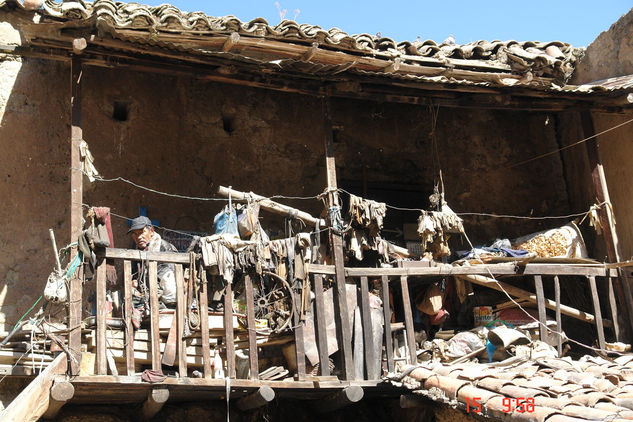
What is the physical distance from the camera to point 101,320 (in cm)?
841

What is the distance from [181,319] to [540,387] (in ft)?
11.4

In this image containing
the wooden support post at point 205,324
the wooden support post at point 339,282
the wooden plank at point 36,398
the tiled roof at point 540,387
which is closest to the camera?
the tiled roof at point 540,387

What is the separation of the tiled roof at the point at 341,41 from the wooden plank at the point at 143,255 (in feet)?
7.33

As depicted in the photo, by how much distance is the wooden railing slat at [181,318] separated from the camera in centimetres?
863

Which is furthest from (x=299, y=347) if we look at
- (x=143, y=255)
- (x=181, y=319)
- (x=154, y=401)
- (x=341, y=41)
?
(x=341, y=41)

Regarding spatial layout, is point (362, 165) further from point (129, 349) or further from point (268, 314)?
point (129, 349)

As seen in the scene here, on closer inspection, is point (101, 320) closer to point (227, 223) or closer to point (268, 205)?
point (227, 223)

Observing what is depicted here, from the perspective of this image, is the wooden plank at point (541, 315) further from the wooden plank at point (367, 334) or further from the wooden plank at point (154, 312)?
the wooden plank at point (154, 312)

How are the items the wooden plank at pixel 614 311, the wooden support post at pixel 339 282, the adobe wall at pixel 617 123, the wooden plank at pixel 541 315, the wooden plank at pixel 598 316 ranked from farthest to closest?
the adobe wall at pixel 617 123 → the wooden plank at pixel 614 311 → the wooden plank at pixel 598 316 → the wooden plank at pixel 541 315 → the wooden support post at pixel 339 282

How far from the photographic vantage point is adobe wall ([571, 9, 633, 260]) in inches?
454

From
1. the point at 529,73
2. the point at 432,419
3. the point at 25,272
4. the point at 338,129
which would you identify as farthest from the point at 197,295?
the point at 529,73

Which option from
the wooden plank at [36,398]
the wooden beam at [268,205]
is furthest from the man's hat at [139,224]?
the wooden plank at [36,398]

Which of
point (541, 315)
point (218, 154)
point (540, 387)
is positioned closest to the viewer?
point (540, 387)
